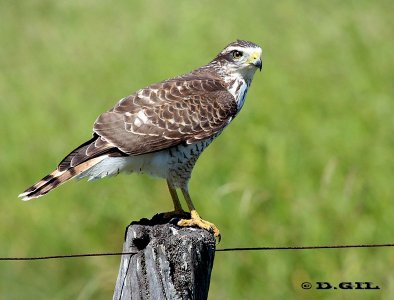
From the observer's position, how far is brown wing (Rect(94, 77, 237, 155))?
436cm

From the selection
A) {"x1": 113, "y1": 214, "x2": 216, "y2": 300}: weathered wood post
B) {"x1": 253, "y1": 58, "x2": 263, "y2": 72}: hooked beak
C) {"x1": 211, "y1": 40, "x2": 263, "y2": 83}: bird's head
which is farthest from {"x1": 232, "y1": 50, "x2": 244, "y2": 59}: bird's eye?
{"x1": 113, "y1": 214, "x2": 216, "y2": 300}: weathered wood post

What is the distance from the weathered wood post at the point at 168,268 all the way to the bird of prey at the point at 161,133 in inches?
37.3

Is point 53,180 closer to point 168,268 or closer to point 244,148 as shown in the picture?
point 168,268

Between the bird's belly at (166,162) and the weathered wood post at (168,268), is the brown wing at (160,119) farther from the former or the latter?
the weathered wood post at (168,268)

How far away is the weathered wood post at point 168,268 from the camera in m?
3.13

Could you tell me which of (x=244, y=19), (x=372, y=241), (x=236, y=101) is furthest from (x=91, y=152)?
(x=244, y=19)

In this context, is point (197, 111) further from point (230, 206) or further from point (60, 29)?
point (60, 29)

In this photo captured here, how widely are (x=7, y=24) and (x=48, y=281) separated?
18.0ft

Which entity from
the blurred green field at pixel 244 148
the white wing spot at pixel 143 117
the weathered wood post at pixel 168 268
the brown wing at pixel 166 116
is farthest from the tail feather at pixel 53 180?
the blurred green field at pixel 244 148

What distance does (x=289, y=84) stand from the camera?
7.50 m

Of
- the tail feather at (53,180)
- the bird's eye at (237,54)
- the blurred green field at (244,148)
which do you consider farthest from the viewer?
the blurred green field at (244,148)

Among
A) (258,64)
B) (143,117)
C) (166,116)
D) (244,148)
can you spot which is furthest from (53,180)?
(244,148)

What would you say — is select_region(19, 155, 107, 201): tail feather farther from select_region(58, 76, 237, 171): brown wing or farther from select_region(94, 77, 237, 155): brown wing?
select_region(94, 77, 237, 155): brown wing

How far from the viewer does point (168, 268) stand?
3145 millimetres
